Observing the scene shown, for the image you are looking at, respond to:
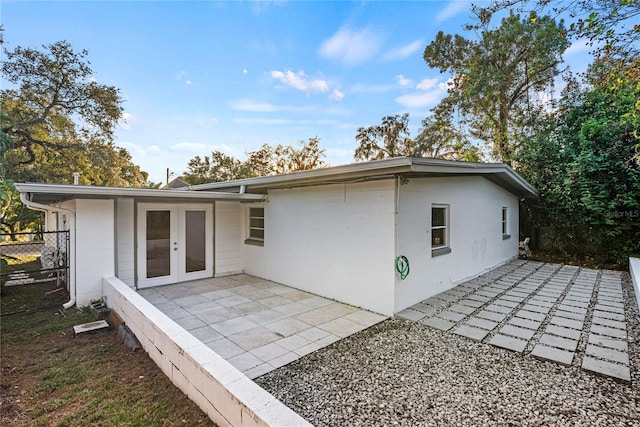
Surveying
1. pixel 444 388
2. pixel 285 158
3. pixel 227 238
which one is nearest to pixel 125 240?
pixel 227 238

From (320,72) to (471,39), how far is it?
28.8 ft

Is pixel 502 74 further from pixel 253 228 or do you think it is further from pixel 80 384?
pixel 80 384

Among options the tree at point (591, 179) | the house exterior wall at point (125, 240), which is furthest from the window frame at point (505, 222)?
the house exterior wall at point (125, 240)

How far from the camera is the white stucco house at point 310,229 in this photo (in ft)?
15.7

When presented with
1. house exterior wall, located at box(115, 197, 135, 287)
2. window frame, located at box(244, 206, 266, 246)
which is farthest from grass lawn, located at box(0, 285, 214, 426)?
window frame, located at box(244, 206, 266, 246)

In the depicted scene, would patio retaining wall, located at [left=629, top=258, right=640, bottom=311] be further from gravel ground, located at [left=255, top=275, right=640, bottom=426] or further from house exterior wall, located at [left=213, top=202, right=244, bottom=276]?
house exterior wall, located at [left=213, top=202, right=244, bottom=276]

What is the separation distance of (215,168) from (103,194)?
18701mm

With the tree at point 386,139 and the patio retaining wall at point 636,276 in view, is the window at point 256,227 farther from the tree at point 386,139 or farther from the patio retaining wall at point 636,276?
the tree at point 386,139

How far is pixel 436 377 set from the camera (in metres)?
2.96

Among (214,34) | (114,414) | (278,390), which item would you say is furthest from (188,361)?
(214,34)

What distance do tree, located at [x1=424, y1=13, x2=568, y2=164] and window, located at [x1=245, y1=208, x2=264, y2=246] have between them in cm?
1019

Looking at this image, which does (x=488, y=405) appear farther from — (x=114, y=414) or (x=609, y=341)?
(x=114, y=414)

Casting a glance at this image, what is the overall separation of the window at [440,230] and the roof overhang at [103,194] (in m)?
3.95

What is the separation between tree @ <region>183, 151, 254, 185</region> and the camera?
892 inches
